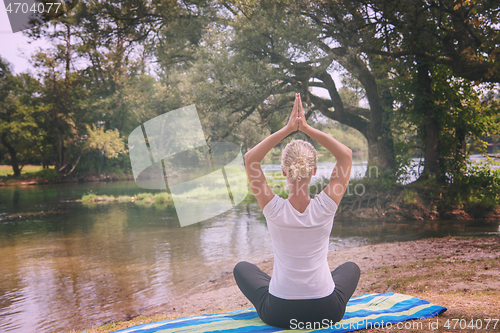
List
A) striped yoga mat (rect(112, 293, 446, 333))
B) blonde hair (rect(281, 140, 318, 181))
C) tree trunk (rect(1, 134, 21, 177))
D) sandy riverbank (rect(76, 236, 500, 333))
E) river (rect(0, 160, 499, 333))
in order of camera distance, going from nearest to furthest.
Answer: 1. blonde hair (rect(281, 140, 318, 181))
2. striped yoga mat (rect(112, 293, 446, 333))
3. sandy riverbank (rect(76, 236, 500, 333))
4. river (rect(0, 160, 499, 333))
5. tree trunk (rect(1, 134, 21, 177))

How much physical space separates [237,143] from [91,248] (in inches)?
317

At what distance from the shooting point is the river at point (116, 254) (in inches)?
201

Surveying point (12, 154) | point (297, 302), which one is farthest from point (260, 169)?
point (12, 154)

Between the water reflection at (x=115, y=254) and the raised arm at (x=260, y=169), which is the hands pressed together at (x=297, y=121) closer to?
the raised arm at (x=260, y=169)

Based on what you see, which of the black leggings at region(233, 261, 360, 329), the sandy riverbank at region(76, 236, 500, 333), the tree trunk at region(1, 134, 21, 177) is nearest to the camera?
the black leggings at region(233, 261, 360, 329)

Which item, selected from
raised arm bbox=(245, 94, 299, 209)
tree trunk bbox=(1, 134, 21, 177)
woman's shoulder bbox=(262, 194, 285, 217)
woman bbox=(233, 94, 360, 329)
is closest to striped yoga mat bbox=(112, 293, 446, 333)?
woman bbox=(233, 94, 360, 329)

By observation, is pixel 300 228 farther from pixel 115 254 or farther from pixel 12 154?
pixel 12 154

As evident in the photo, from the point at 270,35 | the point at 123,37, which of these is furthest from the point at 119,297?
the point at 123,37

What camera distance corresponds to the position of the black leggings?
2354 mm

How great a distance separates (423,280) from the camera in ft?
15.3

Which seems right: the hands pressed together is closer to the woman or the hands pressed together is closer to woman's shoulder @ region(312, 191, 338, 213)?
the woman

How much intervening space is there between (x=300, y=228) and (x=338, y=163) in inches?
22.8

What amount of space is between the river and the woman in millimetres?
3253

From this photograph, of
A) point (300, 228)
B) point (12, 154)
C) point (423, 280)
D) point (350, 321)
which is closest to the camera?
point (300, 228)
